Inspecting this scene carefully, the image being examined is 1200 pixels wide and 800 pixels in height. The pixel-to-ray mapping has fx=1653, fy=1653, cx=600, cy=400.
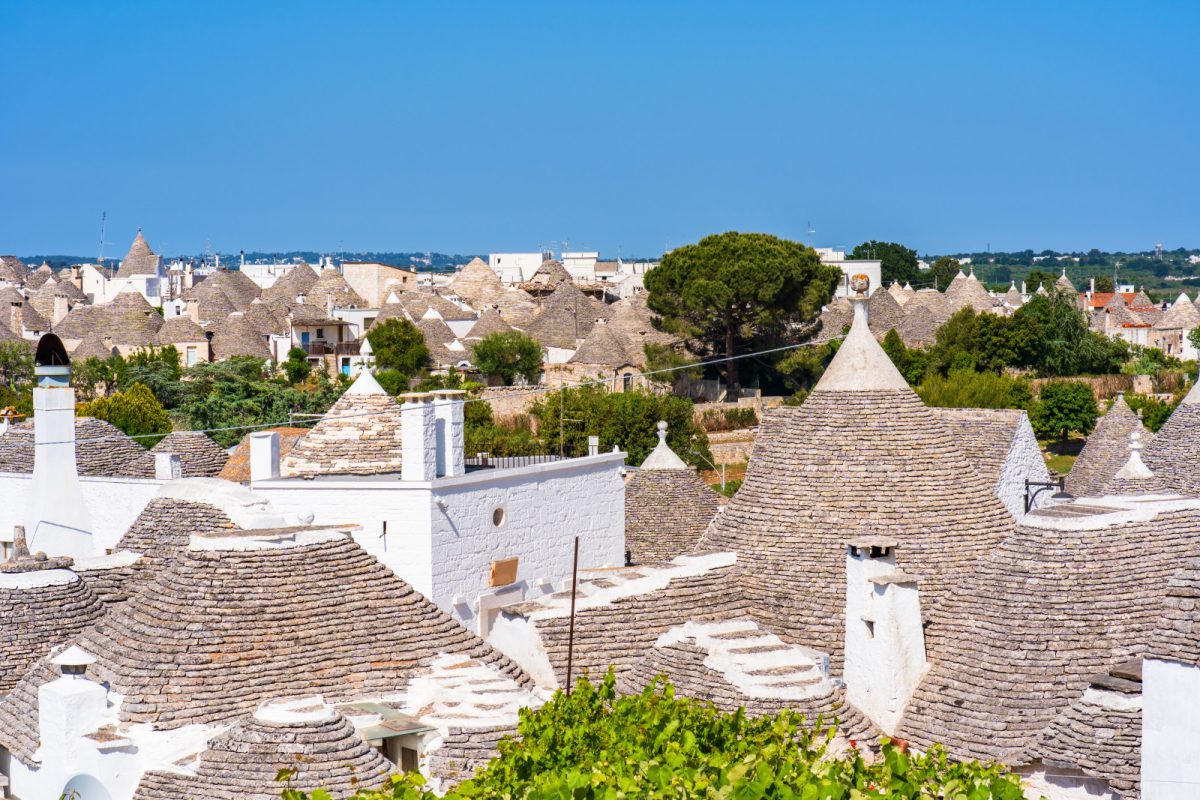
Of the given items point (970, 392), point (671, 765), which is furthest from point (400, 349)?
point (671, 765)

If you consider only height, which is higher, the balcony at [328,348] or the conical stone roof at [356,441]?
the balcony at [328,348]

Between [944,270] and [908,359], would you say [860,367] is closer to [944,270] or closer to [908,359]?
[908,359]

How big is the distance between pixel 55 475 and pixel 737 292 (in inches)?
1539

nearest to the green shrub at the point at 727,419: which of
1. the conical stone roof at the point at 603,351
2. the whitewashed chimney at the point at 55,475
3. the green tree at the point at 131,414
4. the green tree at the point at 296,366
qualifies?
the conical stone roof at the point at 603,351

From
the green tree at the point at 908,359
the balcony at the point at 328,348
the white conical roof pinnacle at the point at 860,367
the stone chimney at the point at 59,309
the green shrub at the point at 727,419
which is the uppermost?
the stone chimney at the point at 59,309

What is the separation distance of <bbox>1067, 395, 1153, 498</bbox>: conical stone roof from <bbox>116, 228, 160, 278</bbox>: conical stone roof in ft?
270

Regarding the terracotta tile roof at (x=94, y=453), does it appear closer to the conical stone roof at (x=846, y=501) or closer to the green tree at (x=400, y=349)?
the conical stone roof at (x=846, y=501)

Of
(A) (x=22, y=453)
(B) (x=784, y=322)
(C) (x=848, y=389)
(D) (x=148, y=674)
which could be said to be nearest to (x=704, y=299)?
(B) (x=784, y=322)

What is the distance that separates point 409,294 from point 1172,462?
6506 centimetres

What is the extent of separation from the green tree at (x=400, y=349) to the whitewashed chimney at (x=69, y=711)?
2020 inches

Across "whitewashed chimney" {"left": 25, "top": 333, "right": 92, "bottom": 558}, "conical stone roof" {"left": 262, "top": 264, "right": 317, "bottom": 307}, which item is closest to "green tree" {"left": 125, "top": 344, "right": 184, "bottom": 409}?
"conical stone roof" {"left": 262, "top": 264, "right": 317, "bottom": 307}

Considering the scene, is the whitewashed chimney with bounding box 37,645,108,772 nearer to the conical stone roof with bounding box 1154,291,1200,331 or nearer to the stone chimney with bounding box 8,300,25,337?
the stone chimney with bounding box 8,300,25,337

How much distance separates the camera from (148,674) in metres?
14.4

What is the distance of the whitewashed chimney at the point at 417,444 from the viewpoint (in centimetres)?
1945
